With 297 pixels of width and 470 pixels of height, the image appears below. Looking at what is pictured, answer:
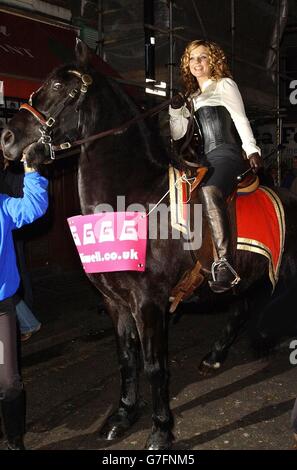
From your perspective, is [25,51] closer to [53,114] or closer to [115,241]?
[53,114]

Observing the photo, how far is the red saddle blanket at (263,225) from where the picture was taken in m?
4.18

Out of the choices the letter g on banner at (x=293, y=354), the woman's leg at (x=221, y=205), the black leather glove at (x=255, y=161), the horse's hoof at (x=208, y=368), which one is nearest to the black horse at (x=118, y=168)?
the woman's leg at (x=221, y=205)

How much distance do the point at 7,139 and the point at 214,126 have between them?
1.60m

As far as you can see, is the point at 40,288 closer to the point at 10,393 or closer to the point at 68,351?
the point at 68,351

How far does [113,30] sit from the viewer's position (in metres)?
8.59

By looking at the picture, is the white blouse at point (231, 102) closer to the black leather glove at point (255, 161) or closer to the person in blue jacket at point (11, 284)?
the black leather glove at point (255, 161)

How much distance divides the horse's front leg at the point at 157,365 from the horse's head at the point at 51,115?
1.36m

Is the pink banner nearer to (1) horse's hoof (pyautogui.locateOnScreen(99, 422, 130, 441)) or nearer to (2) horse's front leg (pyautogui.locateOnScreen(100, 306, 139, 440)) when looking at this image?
(2) horse's front leg (pyautogui.locateOnScreen(100, 306, 139, 440))

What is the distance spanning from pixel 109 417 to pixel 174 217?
66.1 inches

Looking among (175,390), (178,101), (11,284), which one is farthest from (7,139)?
(175,390)

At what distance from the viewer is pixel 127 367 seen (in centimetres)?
403

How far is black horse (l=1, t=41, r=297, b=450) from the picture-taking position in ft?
11.5

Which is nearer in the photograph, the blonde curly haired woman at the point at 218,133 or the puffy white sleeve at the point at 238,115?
the blonde curly haired woman at the point at 218,133

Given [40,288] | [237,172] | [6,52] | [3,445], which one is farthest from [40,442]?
[6,52]
